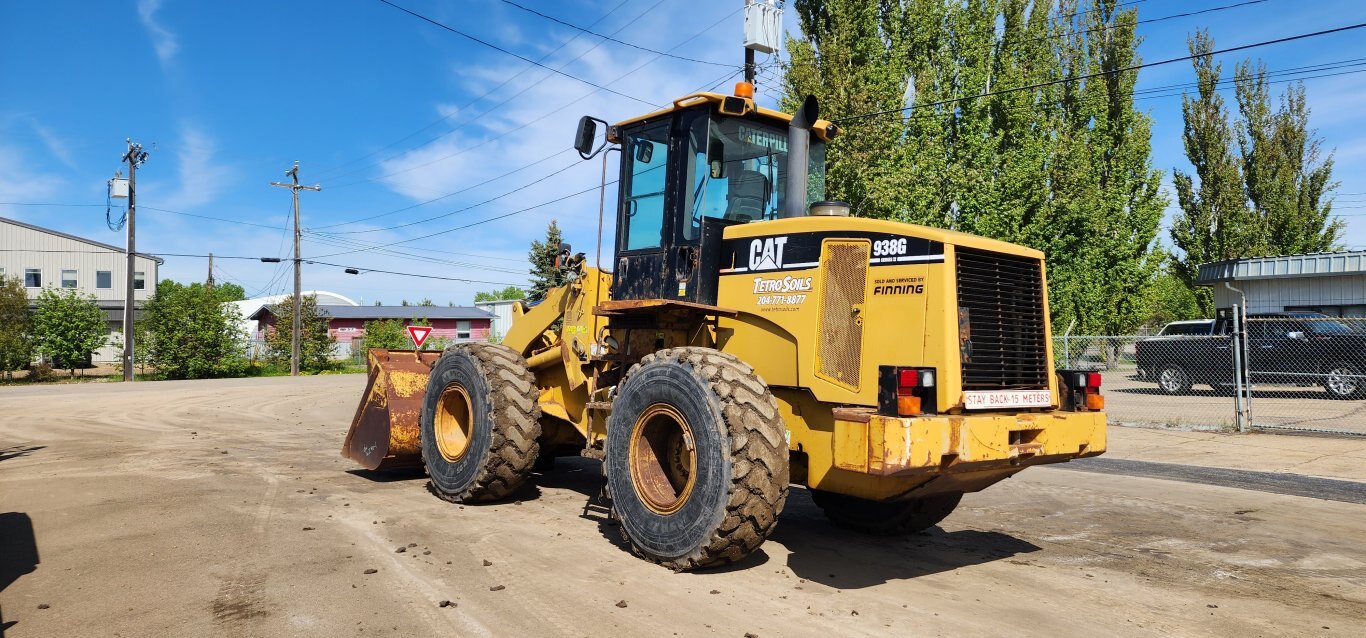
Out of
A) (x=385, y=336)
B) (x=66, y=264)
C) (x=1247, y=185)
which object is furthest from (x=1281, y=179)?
(x=66, y=264)

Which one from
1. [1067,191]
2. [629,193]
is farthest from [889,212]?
[629,193]

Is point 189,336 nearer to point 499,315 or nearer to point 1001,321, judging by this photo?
point 499,315

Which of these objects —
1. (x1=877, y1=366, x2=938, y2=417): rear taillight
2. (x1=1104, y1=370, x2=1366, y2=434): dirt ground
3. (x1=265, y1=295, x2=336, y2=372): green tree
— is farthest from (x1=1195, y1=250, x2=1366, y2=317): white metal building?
(x1=265, y1=295, x2=336, y2=372): green tree

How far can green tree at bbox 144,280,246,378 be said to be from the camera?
33625 mm

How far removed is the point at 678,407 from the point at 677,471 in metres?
0.66

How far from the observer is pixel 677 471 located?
221 inches

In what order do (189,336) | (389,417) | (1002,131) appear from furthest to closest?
(189,336) < (1002,131) < (389,417)

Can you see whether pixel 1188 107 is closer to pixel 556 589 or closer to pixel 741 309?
pixel 741 309

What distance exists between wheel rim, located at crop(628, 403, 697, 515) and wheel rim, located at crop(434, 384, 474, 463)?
2.46 metres

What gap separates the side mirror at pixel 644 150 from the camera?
6652 millimetres

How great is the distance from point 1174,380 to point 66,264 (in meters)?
56.9

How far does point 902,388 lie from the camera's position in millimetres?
4551

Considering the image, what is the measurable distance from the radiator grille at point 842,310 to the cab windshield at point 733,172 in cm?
109

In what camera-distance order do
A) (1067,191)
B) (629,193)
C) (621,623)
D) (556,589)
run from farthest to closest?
1. (1067,191)
2. (629,193)
3. (556,589)
4. (621,623)
